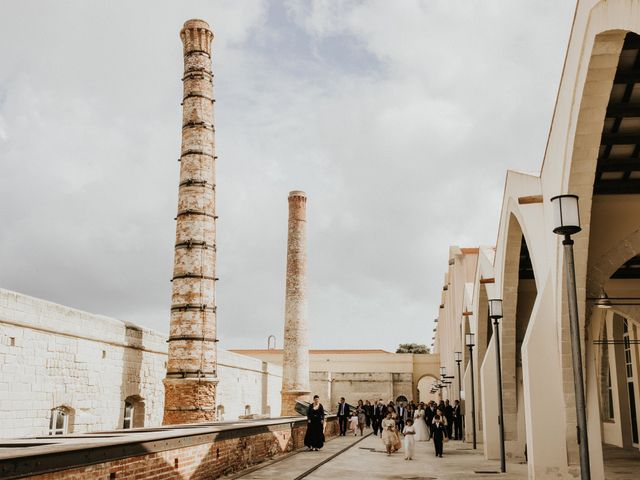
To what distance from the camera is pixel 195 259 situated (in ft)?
64.5

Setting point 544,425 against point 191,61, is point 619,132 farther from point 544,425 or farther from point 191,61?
point 191,61

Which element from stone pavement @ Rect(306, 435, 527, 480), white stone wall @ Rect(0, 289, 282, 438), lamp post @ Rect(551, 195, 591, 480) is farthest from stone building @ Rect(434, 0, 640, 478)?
white stone wall @ Rect(0, 289, 282, 438)

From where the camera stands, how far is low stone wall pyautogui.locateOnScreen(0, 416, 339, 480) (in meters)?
5.97

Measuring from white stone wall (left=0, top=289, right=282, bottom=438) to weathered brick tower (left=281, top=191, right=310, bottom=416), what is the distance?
1180cm

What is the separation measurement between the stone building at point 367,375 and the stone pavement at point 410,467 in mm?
29155

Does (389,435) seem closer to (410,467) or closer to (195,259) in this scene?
(410,467)

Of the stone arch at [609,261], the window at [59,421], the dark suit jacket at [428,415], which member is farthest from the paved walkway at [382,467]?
the dark suit jacket at [428,415]

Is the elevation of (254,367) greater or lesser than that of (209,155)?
lesser

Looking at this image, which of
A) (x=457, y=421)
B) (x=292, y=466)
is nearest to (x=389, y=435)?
(x=292, y=466)

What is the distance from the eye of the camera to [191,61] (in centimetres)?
2089

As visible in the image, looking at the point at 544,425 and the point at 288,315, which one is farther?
the point at 288,315

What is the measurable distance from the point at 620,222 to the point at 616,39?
474 cm

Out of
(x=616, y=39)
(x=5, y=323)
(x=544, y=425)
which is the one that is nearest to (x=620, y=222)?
(x=544, y=425)

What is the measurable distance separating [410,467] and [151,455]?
7.52m
